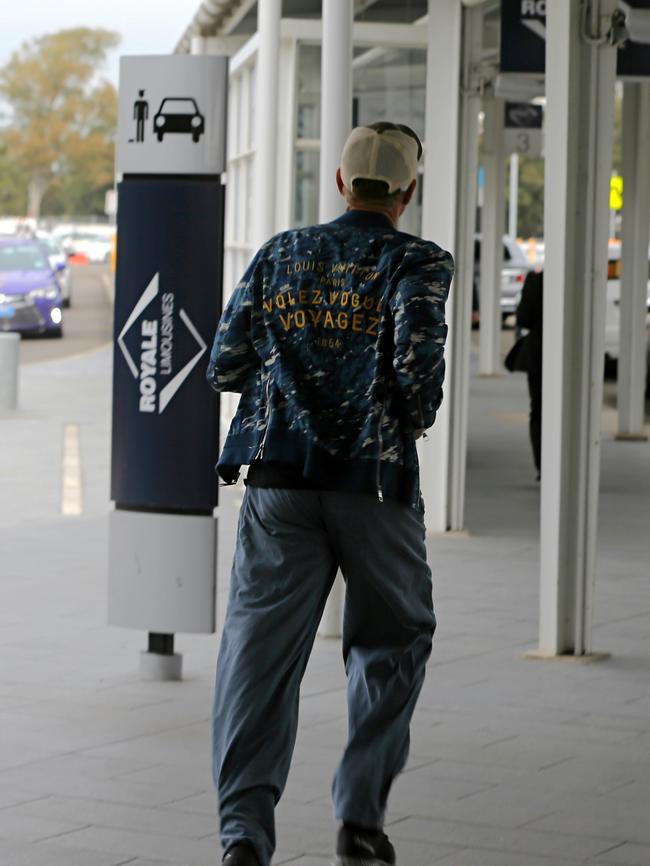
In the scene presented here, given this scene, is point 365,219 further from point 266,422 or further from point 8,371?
point 8,371

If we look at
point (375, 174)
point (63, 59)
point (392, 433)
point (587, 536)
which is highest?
point (63, 59)

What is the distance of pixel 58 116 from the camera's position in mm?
126000

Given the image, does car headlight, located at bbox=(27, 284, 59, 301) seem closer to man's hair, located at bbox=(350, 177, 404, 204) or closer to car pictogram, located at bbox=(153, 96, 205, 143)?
car pictogram, located at bbox=(153, 96, 205, 143)

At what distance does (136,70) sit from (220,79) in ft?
1.02

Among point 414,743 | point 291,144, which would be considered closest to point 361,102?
point 291,144

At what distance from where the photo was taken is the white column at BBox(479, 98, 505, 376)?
25188 millimetres

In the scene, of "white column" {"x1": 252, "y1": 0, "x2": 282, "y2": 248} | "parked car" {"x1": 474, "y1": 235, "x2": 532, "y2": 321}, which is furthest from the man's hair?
"parked car" {"x1": 474, "y1": 235, "x2": 532, "y2": 321}

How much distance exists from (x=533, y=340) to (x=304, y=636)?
913cm

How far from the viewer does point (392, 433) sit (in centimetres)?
425

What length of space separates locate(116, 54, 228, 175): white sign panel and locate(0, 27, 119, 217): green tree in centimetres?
11789

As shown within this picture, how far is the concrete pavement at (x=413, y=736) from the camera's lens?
4863 mm

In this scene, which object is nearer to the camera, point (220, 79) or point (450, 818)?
point (450, 818)

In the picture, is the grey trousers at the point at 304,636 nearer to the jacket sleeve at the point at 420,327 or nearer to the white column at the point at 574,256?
the jacket sleeve at the point at 420,327

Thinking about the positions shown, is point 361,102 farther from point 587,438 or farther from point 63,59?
point 63,59
